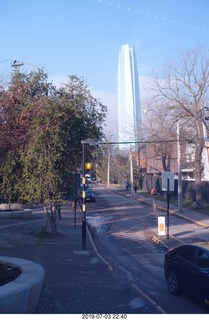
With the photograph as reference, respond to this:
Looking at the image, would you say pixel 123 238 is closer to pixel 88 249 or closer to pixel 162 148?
pixel 88 249

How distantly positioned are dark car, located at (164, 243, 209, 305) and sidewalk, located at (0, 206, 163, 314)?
3.42ft

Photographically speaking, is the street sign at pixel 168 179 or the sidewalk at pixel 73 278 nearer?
the sidewalk at pixel 73 278

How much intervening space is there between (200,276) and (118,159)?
80640mm

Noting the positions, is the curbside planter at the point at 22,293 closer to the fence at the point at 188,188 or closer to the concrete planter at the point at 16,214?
the concrete planter at the point at 16,214

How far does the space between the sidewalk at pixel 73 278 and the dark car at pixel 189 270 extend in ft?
3.42

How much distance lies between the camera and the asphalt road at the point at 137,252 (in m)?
10.4

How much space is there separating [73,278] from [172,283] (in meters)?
2.70

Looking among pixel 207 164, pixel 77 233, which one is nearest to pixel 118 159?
pixel 207 164

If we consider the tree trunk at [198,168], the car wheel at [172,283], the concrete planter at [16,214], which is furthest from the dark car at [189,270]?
the tree trunk at [198,168]

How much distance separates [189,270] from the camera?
1050 centimetres

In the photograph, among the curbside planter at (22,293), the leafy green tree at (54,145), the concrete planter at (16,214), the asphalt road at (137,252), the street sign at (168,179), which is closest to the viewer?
the curbside planter at (22,293)

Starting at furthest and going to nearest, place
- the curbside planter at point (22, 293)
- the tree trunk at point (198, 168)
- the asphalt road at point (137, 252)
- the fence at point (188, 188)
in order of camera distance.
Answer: the fence at point (188, 188) < the tree trunk at point (198, 168) < the asphalt road at point (137, 252) < the curbside planter at point (22, 293)

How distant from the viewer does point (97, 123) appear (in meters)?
22.0

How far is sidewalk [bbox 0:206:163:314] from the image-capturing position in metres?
9.01
